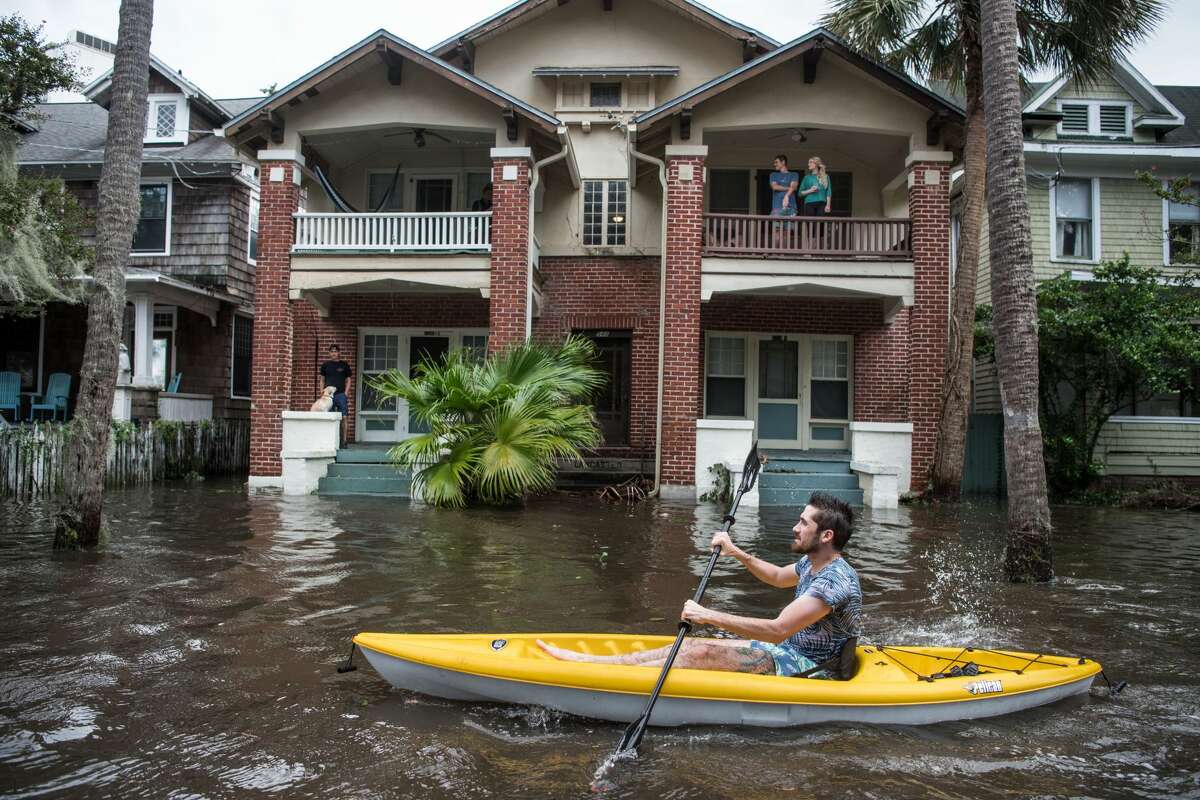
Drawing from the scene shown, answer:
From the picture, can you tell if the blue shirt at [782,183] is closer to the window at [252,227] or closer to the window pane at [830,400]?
the window pane at [830,400]

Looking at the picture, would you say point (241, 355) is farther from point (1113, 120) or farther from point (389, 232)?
point (1113, 120)

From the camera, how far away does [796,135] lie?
15.7m

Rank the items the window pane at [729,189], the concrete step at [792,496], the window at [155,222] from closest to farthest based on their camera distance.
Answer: the concrete step at [792,496], the window pane at [729,189], the window at [155,222]

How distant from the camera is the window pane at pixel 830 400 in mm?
16984

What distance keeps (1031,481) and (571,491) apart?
861cm

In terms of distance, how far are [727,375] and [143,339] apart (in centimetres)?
1175

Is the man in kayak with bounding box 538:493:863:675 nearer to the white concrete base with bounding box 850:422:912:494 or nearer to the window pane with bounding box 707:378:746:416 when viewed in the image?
the white concrete base with bounding box 850:422:912:494

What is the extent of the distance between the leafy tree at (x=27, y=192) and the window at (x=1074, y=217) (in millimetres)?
18511

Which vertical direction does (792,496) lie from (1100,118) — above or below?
below

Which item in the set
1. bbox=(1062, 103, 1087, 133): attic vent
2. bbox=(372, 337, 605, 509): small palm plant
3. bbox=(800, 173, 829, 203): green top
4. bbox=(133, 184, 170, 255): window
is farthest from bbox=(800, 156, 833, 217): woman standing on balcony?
bbox=(133, 184, 170, 255): window

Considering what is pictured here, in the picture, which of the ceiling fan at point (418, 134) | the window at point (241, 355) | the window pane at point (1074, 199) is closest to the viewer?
the ceiling fan at point (418, 134)

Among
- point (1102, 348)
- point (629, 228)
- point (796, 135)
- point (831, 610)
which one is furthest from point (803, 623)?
point (1102, 348)

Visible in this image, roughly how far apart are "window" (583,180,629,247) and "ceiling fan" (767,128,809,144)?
308 cm

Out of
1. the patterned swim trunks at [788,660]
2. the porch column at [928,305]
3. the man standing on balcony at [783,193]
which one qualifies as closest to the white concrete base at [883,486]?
the porch column at [928,305]
